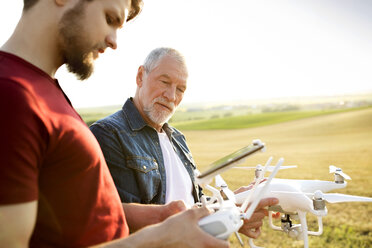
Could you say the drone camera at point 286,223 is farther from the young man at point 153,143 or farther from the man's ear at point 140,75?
the man's ear at point 140,75

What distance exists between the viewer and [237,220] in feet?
3.15

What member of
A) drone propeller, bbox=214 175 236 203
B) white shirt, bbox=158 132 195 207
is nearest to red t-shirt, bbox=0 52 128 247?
drone propeller, bbox=214 175 236 203

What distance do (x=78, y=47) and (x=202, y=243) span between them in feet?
2.74

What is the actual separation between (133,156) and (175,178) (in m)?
0.40

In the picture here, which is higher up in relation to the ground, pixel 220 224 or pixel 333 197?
pixel 220 224

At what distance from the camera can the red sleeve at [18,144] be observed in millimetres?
691

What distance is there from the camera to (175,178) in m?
2.12

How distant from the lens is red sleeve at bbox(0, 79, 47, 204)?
2.27 feet

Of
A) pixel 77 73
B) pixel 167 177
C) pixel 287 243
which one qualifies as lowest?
pixel 287 243

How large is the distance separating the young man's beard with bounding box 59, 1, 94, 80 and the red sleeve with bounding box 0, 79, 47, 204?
1.01 feet

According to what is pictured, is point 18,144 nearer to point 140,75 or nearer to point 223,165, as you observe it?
point 223,165

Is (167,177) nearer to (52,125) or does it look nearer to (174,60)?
(174,60)

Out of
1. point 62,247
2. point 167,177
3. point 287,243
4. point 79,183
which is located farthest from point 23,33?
point 287,243

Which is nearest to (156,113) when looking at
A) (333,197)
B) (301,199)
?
(301,199)
